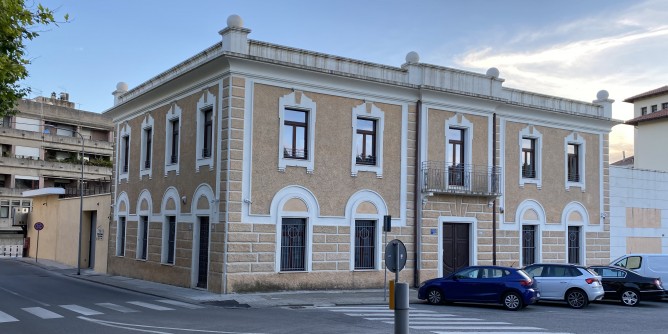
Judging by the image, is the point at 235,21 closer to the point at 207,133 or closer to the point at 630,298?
the point at 207,133

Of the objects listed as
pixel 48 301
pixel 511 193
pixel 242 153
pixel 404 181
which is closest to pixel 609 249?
pixel 511 193

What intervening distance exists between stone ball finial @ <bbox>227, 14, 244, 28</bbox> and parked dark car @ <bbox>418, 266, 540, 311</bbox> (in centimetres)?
1042

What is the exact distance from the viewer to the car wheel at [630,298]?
2155 centimetres

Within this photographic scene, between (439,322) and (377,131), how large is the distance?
1073cm

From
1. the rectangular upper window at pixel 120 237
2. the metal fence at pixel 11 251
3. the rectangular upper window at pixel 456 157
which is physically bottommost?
the metal fence at pixel 11 251

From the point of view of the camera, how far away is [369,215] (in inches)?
975

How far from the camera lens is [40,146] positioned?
203 feet

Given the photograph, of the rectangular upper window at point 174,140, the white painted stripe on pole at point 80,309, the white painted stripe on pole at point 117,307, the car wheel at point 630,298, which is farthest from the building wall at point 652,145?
the white painted stripe on pole at point 80,309

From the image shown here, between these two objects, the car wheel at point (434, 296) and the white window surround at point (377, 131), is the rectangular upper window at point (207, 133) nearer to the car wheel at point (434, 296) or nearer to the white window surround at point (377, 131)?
the white window surround at point (377, 131)

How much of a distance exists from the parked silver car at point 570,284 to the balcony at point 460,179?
5.92 meters

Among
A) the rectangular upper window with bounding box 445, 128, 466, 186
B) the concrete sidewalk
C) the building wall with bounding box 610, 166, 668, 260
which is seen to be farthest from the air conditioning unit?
the building wall with bounding box 610, 166, 668, 260

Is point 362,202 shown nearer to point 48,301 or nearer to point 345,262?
point 345,262


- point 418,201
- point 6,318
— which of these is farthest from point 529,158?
point 6,318

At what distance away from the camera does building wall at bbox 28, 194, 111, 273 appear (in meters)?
33.2
